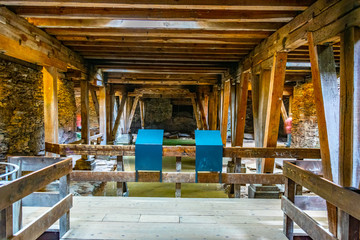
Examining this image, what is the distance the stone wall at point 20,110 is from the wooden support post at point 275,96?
549 cm

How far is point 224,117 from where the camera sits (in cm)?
646

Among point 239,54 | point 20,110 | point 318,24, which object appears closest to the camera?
point 318,24

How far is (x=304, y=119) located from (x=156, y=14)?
6.85 m

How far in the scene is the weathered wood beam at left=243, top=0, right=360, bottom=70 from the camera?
191 cm

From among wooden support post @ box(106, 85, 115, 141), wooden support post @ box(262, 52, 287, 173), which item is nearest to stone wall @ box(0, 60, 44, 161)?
wooden support post @ box(106, 85, 115, 141)

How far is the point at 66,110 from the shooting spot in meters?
7.89

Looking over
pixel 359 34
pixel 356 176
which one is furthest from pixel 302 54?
pixel 356 176

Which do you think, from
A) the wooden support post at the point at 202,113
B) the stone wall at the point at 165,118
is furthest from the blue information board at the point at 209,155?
the stone wall at the point at 165,118

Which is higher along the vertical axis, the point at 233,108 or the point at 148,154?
the point at 233,108

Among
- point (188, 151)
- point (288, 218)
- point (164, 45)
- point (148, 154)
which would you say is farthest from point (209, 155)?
point (164, 45)

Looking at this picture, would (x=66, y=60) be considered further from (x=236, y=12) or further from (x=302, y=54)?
(x=302, y=54)

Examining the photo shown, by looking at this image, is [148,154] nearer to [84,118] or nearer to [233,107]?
[84,118]

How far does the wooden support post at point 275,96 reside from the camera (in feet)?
10.8

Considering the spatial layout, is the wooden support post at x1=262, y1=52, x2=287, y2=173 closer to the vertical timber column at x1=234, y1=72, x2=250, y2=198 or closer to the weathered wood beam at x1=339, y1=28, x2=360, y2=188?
the weathered wood beam at x1=339, y1=28, x2=360, y2=188
